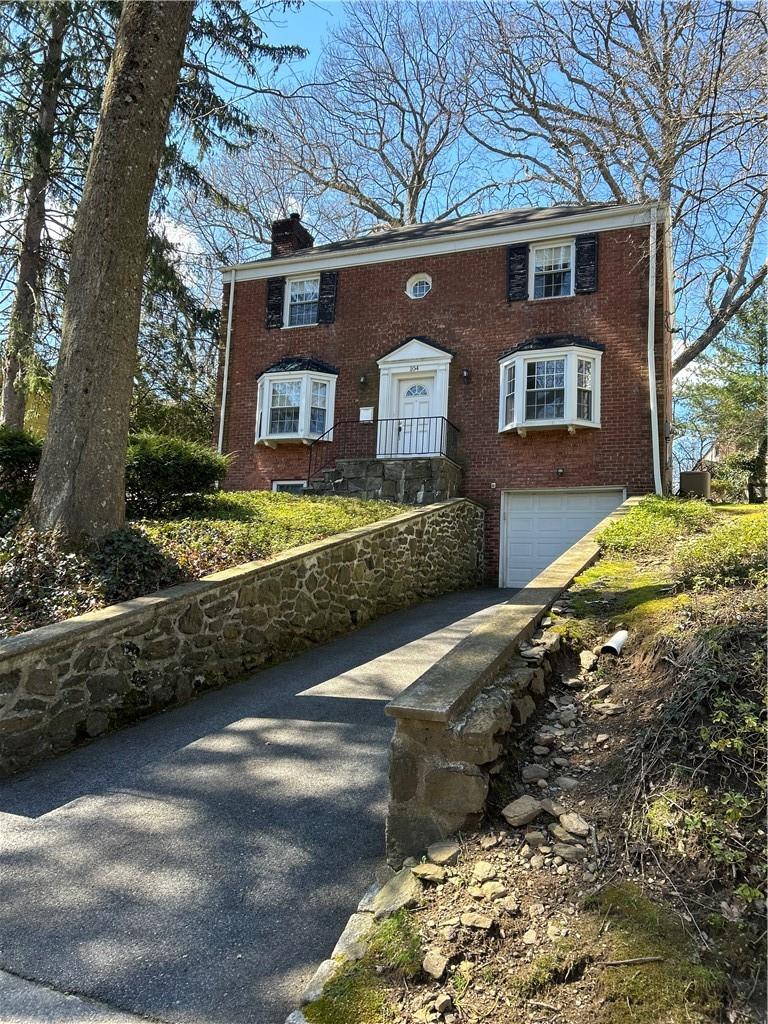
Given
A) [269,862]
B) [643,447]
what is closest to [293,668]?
[269,862]

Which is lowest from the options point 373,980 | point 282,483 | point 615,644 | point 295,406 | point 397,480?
point 373,980

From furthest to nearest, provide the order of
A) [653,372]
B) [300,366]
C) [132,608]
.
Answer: [300,366] < [653,372] < [132,608]

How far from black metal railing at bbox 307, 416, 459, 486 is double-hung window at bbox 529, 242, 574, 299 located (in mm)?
3381

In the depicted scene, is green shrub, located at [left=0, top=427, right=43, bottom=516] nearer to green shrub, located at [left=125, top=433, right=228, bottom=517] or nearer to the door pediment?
green shrub, located at [left=125, top=433, right=228, bottom=517]

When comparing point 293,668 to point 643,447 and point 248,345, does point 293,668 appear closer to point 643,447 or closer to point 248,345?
point 643,447

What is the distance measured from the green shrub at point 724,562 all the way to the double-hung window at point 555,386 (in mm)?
8084

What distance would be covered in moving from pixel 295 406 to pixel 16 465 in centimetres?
777

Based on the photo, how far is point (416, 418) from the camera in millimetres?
14328

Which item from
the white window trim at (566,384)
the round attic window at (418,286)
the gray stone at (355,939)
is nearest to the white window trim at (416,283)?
the round attic window at (418,286)

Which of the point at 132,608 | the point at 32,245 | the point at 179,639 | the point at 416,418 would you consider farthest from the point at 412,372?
the point at 132,608

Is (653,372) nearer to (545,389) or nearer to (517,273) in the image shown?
(545,389)

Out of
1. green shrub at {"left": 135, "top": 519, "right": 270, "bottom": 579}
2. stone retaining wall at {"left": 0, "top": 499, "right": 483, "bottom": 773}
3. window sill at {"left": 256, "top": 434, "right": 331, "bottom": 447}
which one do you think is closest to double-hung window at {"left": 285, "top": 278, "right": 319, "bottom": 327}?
window sill at {"left": 256, "top": 434, "right": 331, "bottom": 447}

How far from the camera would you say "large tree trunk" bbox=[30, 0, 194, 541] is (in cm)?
625

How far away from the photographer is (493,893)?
221cm
